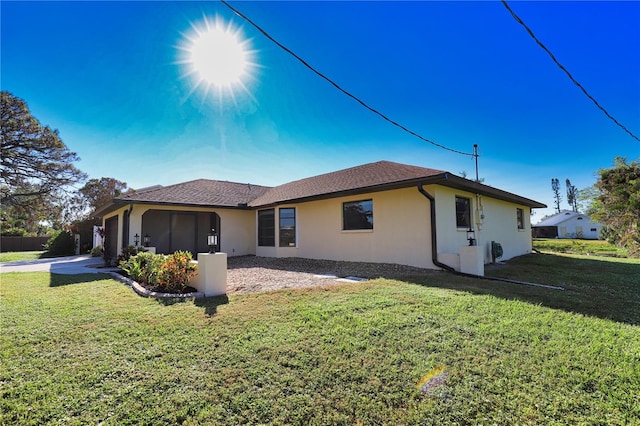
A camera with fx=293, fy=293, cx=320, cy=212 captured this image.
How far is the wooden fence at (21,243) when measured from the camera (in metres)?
24.8

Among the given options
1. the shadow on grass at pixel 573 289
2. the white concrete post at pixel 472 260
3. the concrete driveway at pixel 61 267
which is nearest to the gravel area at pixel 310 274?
the white concrete post at pixel 472 260

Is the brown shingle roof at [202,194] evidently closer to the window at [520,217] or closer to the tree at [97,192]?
the window at [520,217]

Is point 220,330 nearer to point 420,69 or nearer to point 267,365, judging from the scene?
point 267,365

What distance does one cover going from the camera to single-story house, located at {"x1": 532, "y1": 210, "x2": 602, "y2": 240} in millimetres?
43750

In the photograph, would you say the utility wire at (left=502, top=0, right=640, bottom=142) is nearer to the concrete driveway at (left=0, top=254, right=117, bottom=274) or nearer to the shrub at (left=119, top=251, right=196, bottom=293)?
the shrub at (left=119, top=251, right=196, bottom=293)

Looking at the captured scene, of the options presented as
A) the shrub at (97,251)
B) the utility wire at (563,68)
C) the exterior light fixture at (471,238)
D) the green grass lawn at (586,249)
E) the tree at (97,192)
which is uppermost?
the tree at (97,192)

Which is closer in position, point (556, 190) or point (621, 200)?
point (621, 200)

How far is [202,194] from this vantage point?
14.4 m

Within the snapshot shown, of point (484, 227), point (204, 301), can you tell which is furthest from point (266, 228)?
point (484, 227)

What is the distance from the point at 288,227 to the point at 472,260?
Result: 24.9 feet

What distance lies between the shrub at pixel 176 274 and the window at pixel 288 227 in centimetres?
665

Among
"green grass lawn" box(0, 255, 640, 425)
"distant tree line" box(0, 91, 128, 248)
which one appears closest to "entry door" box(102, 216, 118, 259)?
"distant tree line" box(0, 91, 128, 248)

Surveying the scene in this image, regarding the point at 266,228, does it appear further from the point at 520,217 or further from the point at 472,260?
the point at 520,217

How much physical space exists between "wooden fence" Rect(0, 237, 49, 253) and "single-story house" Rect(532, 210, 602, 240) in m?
63.4
